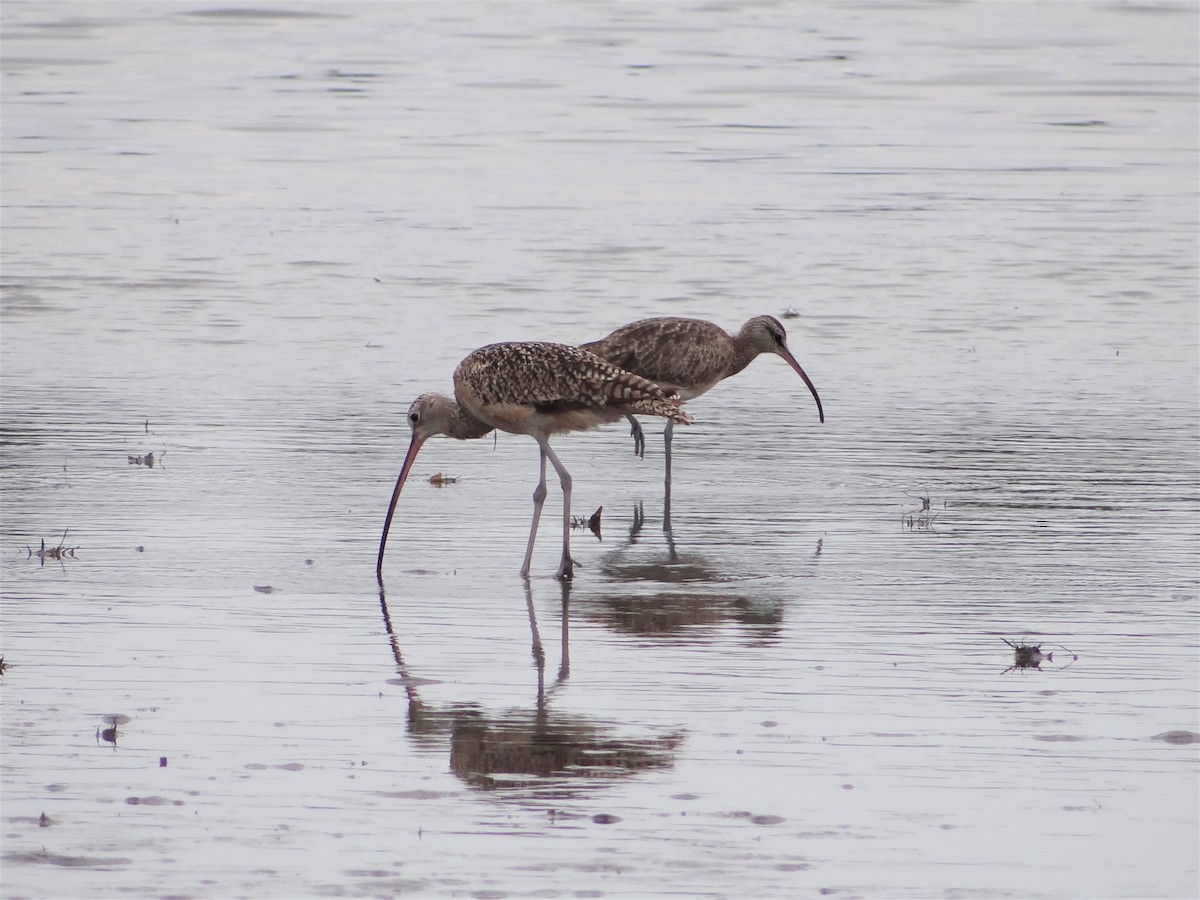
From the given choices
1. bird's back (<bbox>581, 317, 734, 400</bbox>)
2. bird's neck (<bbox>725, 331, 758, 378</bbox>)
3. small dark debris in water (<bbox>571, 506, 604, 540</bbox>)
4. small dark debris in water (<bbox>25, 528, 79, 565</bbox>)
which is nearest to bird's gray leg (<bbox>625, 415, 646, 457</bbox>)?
bird's back (<bbox>581, 317, 734, 400</bbox>)

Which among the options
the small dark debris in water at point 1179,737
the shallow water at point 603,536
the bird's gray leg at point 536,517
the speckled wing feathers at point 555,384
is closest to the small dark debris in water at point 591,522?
the shallow water at point 603,536

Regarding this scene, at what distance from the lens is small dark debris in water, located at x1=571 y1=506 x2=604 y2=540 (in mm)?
9914

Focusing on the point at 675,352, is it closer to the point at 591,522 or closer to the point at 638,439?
the point at 638,439

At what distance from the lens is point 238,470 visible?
10977 millimetres

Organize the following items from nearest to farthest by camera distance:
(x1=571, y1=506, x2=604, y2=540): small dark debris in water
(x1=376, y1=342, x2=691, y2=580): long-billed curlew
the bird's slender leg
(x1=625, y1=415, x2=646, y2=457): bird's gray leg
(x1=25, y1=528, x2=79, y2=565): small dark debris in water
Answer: the bird's slender leg
(x1=25, y1=528, x2=79, y2=565): small dark debris in water
(x1=376, y1=342, x2=691, y2=580): long-billed curlew
(x1=571, y1=506, x2=604, y2=540): small dark debris in water
(x1=625, y1=415, x2=646, y2=457): bird's gray leg

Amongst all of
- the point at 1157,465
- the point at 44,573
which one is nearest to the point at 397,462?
the point at 44,573

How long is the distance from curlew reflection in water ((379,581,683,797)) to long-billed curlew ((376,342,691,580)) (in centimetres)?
276

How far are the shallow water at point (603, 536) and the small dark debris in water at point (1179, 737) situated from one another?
9 cm

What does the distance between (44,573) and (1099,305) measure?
10.8 m

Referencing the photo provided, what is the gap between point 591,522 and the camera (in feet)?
32.7

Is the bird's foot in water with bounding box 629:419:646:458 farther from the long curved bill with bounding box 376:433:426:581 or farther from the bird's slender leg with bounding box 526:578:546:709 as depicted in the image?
the bird's slender leg with bounding box 526:578:546:709

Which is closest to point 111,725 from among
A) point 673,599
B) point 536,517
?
point 673,599

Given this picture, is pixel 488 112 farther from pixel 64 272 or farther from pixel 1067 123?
pixel 64 272

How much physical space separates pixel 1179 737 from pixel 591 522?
3936 mm
